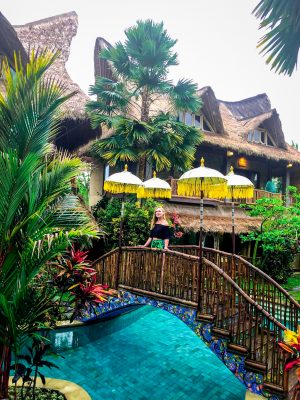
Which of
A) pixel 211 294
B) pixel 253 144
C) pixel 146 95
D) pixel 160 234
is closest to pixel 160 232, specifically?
pixel 160 234

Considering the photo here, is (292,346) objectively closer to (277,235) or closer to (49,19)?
(277,235)

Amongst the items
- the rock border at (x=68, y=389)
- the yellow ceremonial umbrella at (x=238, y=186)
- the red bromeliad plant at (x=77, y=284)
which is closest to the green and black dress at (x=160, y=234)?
the yellow ceremonial umbrella at (x=238, y=186)

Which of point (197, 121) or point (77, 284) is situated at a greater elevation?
point (197, 121)

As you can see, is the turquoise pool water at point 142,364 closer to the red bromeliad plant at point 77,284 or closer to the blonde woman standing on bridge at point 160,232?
the red bromeliad plant at point 77,284

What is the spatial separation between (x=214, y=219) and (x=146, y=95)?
6461 millimetres

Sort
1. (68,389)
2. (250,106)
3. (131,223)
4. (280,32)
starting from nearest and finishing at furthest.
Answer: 1. (68,389)
2. (280,32)
3. (131,223)
4. (250,106)

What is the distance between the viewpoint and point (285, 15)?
686cm

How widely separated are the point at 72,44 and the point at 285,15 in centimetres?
1157

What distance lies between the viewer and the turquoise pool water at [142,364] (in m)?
5.76

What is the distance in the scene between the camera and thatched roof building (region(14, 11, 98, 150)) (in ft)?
40.4

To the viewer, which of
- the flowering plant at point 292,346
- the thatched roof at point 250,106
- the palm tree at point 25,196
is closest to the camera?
the palm tree at point 25,196

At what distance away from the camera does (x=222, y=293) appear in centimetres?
504

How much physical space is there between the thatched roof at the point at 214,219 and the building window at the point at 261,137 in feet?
16.5

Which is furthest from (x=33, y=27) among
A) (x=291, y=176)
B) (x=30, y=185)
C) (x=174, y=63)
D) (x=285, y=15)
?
(x=291, y=176)
